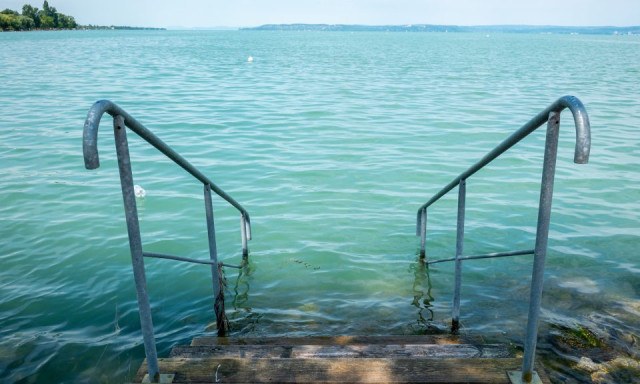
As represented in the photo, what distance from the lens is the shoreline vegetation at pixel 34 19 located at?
434 feet

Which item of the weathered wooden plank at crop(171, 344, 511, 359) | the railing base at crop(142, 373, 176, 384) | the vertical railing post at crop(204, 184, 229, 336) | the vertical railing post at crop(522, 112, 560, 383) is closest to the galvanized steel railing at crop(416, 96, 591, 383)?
the vertical railing post at crop(522, 112, 560, 383)

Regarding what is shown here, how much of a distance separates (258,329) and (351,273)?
1.83 meters

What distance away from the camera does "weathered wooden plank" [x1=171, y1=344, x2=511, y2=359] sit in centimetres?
291

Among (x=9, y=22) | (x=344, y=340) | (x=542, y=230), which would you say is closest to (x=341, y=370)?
(x=542, y=230)

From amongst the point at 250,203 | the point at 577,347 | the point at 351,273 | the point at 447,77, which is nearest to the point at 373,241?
the point at 351,273

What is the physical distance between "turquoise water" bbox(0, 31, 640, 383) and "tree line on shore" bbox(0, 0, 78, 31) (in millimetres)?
140517

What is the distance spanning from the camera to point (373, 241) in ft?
23.6

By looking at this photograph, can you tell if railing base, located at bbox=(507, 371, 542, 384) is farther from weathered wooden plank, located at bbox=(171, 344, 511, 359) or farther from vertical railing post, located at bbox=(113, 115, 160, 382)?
vertical railing post, located at bbox=(113, 115, 160, 382)

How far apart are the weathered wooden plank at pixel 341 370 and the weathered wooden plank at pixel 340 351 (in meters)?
0.52

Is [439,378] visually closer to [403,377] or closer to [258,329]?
[403,377]

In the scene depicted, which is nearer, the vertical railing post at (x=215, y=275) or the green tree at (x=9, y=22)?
the vertical railing post at (x=215, y=275)

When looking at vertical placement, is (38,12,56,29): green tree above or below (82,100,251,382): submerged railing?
above

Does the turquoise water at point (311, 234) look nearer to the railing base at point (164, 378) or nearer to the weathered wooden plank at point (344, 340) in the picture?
the weathered wooden plank at point (344, 340)

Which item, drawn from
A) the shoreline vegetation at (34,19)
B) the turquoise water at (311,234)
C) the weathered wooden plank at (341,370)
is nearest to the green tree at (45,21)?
the shoreline vegetation at (34,19)
